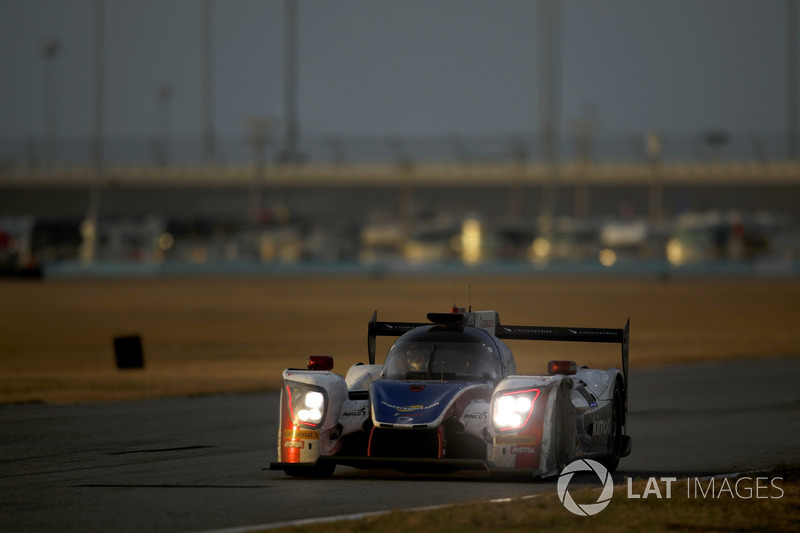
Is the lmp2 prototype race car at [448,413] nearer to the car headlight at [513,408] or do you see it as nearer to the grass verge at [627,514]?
A: the car headlight at [513,408]

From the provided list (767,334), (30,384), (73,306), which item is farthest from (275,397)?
(73,306)

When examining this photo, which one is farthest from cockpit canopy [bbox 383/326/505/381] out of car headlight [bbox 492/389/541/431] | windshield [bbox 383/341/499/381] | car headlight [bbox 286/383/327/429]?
car headlight [bbox 286/383/327/429]

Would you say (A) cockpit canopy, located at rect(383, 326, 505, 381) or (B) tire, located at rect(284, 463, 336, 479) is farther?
(A) cockpit canopy, located at rect(383, 326, 505, 381)

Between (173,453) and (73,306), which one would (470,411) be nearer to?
(173,453)

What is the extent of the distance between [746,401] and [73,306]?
30.0 meters

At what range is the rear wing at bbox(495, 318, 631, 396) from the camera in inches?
446

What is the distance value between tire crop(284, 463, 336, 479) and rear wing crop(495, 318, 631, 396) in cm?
219

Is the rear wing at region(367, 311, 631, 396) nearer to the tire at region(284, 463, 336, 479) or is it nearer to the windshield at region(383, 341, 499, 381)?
the windshield at region(383, 341, 499, 381)

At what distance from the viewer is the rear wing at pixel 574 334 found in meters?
11.3

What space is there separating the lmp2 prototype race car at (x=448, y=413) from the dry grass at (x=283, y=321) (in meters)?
8.28

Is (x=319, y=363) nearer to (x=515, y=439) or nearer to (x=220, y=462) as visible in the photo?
(x=220, y=462)

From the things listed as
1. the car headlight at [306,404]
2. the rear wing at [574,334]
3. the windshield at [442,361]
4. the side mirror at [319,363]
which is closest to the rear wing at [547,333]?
the rear wing at [574,334]

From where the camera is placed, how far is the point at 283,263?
233 ft

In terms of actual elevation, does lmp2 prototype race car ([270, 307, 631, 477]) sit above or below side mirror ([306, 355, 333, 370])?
below
